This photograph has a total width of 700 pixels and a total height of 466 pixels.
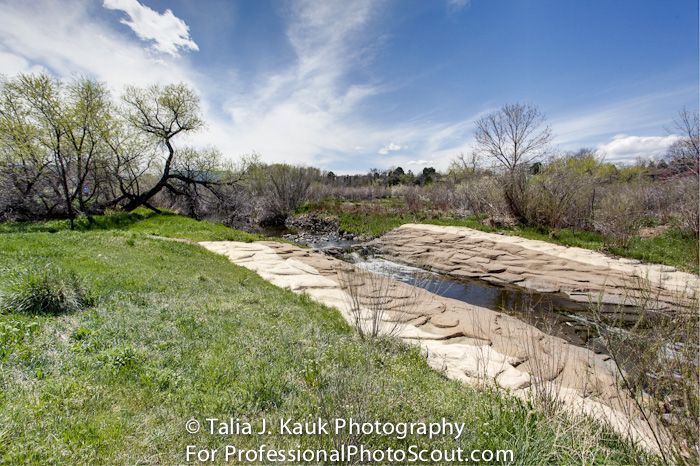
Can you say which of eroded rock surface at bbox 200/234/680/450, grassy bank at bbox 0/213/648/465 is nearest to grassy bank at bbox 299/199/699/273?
eroded rock surface at bbox 200/234/680/450

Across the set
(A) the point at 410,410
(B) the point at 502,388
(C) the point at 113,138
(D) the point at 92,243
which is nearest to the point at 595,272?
(B) the point at 502,388

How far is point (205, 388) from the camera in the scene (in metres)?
2.34

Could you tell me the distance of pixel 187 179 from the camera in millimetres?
17609

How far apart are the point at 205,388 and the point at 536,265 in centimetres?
949

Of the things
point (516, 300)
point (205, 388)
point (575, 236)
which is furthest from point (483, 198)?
point (205, 388)

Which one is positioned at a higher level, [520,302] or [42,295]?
[42,295]

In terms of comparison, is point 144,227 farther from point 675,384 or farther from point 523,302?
point 675,384

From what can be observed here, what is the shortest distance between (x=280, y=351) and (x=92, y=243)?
772 cm

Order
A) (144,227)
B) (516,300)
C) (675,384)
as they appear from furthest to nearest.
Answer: (144,227)
(516,300)
(675,384)

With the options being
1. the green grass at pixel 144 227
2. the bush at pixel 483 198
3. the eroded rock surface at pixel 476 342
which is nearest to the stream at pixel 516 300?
the eroded rock surface at pixel 476 342

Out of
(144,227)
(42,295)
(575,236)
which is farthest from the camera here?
(144,227)

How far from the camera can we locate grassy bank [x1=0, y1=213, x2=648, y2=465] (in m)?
1.78

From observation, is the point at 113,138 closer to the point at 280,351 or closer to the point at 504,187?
the point at 280,351

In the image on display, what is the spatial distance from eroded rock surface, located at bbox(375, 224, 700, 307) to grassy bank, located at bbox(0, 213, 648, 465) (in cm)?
334
